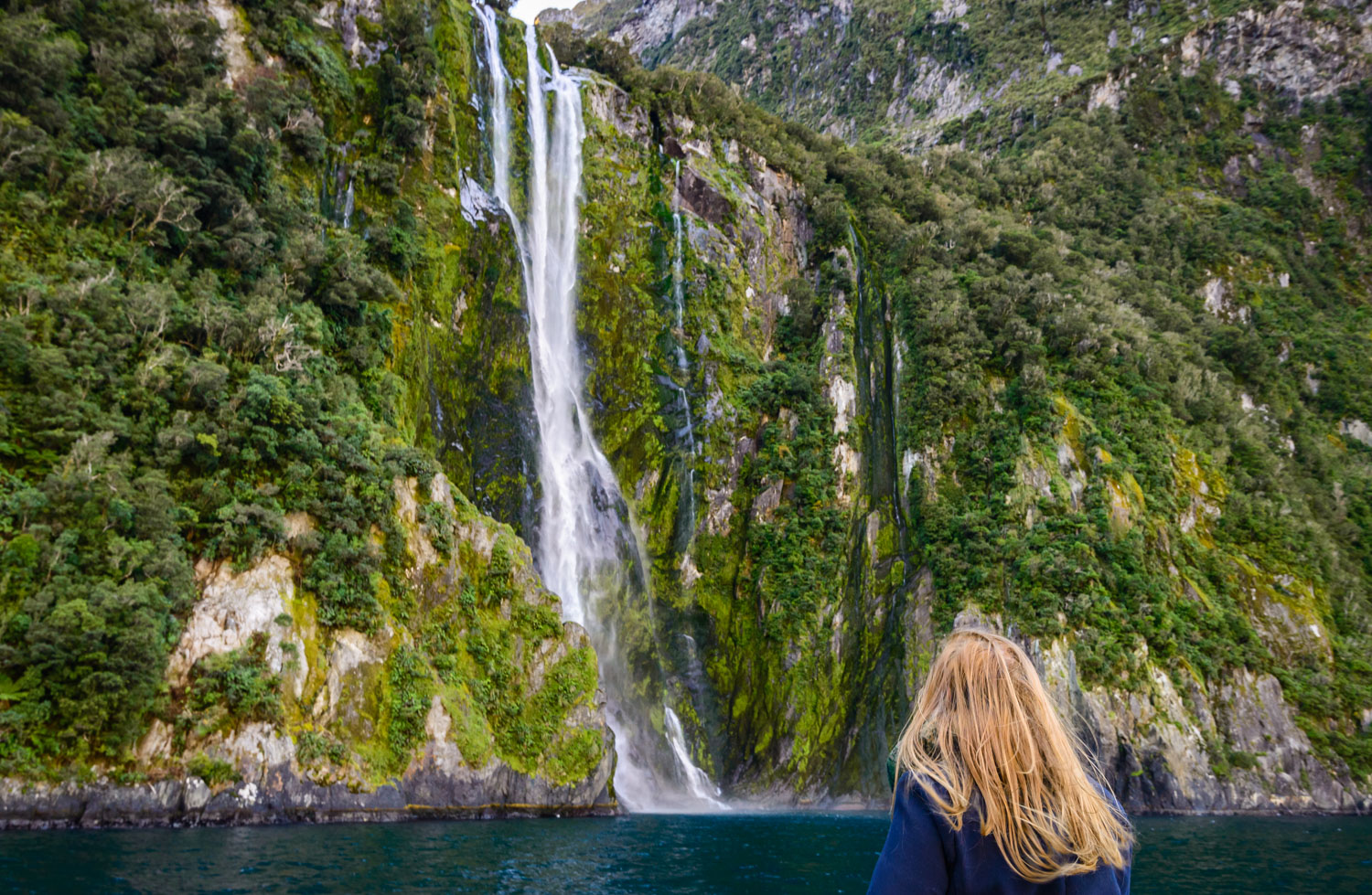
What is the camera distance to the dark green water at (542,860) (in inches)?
544

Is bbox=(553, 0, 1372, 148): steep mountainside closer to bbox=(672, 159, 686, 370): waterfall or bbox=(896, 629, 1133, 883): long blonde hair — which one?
bbox=(672, 159, 686, 370): waterfall

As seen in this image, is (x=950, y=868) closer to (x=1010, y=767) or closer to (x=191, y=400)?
(x=1010, y=767)

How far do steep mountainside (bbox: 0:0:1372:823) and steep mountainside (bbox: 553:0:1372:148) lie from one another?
28.2 meters

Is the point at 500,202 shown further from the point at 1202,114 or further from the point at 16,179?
the point at 1202,114

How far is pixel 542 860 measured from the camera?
17172 mm

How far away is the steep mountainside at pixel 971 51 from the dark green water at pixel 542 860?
64438 mm

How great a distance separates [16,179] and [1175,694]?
160ft

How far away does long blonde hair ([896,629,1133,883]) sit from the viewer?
2.18 m

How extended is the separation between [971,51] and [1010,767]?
11030 centimetres

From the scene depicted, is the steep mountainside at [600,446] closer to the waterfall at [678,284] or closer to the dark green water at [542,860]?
the waterfall at [678,284]

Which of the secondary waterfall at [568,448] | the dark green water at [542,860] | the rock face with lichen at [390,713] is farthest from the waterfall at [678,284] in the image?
the dark green water at [542,860]

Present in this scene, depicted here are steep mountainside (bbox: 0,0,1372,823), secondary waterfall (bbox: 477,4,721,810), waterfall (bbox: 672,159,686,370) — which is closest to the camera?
steep mountainside (bbox: 0,0,1372,823)

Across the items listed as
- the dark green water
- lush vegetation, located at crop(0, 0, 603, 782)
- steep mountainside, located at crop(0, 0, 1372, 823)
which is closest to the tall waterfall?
steep mountainside, located at crop(0, 0, 1372, 823)

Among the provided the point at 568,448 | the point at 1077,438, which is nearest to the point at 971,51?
the point at 1077,438
